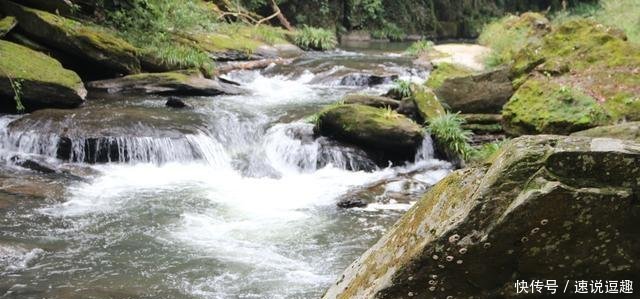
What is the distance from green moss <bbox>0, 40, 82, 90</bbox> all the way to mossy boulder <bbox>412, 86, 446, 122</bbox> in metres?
7.23

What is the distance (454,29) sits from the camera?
4078 centimetres

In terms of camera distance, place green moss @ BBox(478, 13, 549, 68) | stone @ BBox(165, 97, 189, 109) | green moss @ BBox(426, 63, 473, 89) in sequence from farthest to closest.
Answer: green moss @ BBox(478, 13, 549, 68) < green moss @ BBox(426, 63, 473, 89) < stone @ BBox(165, 97, 189, 109)

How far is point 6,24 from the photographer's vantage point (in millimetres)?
13094

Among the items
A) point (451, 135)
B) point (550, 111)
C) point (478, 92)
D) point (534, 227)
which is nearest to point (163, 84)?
point (451, 135)

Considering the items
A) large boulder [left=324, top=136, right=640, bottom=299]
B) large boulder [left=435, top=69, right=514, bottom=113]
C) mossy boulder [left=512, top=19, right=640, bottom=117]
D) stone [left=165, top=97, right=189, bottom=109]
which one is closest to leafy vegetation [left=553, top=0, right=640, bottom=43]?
mossy boulder [left=512, top=19, right=640, bottom=117]

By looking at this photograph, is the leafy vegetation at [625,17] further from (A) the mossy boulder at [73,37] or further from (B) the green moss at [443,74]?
(A) the mossy boulder at [73,37]

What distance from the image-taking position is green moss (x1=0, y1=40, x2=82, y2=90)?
444 inches

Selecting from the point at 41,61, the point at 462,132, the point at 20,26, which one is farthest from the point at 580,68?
the point at 20,26

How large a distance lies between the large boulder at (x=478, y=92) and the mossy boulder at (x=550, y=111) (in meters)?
1.18

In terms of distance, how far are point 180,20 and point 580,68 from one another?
11676 millimetres

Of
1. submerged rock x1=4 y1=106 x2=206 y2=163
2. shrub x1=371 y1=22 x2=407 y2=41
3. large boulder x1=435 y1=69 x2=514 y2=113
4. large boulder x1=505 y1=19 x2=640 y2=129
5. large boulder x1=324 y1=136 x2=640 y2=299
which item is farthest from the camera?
shrub x1=371 y1=22 x2=407 y2=41

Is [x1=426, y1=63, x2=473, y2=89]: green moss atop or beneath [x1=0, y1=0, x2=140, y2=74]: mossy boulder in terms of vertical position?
beneath

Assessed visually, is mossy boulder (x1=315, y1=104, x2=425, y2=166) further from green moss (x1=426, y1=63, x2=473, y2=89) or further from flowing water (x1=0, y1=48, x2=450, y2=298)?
green moss (x1=426, y1=63, x2=473, y2=89)

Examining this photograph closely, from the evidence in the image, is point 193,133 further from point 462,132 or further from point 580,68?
point 580,68
